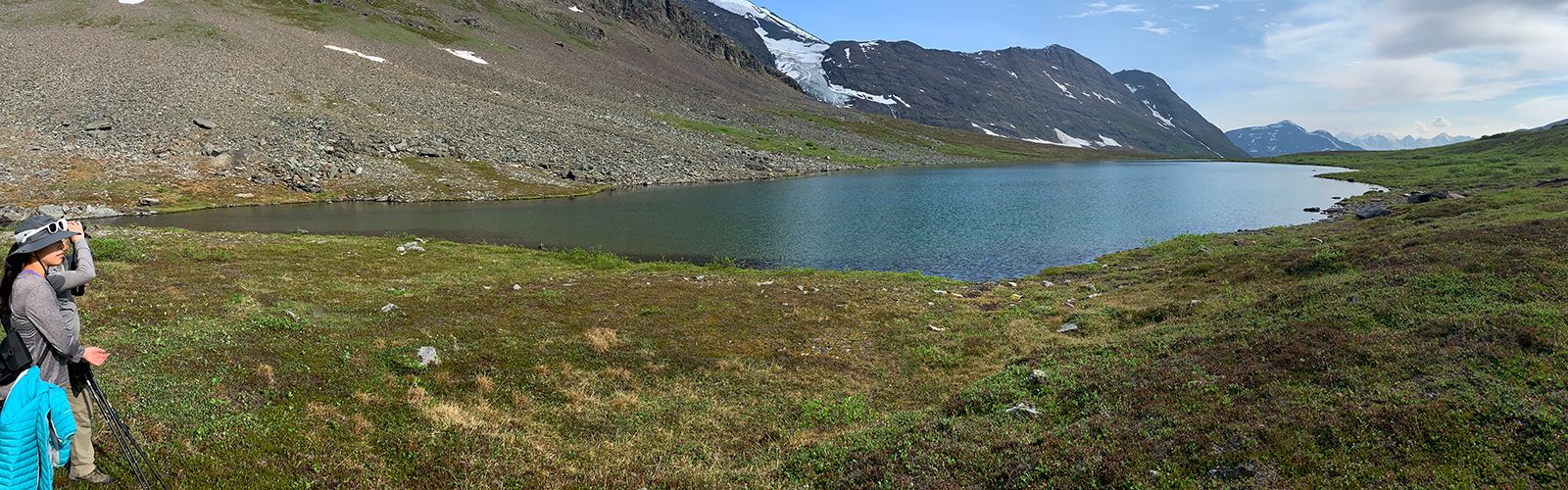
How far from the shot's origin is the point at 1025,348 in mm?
19859

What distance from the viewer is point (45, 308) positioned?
827 cm

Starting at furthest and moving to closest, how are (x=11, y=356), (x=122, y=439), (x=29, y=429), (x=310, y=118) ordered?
(x=310, y=118) < (x=122, y=439) < (x=11, y=356) < (x=29, y=429)

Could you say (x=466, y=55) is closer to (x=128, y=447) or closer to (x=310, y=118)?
(x=310, y=118)

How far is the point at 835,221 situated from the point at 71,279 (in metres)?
52.5


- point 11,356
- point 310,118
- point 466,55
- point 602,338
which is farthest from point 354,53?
point 11,356

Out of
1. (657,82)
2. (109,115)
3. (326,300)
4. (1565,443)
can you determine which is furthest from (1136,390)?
(657,82)

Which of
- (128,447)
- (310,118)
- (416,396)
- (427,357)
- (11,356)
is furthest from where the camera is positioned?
(310,118)

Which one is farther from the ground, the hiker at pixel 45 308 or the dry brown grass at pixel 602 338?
the hiker at pixel 45 308

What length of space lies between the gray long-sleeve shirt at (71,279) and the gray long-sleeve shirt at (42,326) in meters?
0.10

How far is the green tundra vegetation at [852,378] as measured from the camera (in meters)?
10.0

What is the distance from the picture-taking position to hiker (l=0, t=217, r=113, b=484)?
8117 mm

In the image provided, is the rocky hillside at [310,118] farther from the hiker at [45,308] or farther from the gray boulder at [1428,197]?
the gray boulder at [1428,197]

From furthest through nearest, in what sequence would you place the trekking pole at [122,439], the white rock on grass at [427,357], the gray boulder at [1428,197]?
the gray boulder at [1428,197] < the white rock on grass at [427,357] < the trekking pole at [122,439]

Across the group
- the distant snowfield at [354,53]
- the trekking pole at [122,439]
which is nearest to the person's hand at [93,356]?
the trekking pole at [122,439]
